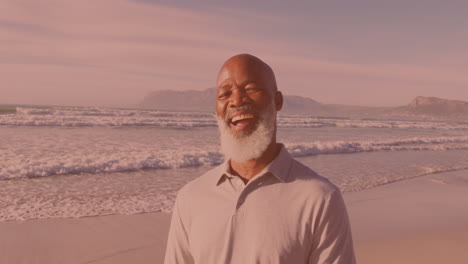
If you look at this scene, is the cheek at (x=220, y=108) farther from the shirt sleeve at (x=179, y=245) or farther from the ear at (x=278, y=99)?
the shirt sleeve at (x=179, y=245)

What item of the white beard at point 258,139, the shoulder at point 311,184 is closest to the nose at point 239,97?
the white beard at point 258,139

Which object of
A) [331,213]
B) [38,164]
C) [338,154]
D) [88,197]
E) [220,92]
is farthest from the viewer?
[338,154]

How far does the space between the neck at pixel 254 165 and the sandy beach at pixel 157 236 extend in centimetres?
395

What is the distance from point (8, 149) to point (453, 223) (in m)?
15.3

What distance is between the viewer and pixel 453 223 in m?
7.50

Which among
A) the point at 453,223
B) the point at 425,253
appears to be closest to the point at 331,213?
the point at 425,253

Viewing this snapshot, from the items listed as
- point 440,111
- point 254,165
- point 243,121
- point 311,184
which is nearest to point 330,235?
point 311,184

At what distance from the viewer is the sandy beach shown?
5.41 m

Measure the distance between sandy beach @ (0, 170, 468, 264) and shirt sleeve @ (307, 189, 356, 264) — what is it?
4.22 metres

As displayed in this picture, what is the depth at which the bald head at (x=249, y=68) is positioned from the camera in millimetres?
1755

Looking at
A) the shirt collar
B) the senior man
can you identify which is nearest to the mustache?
the senior man

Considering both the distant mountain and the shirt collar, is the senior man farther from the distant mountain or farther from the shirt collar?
the distant mountain

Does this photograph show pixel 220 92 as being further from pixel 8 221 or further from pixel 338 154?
pixel 338 154

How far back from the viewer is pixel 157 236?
617cm
